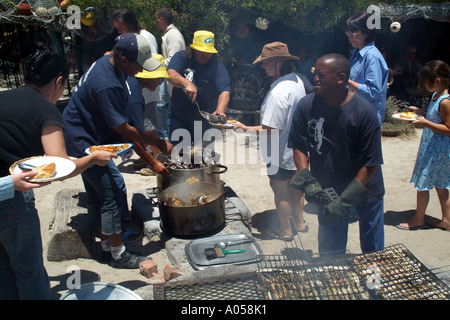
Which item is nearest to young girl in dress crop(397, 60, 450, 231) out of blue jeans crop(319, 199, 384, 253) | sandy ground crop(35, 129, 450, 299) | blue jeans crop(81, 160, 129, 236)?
sandy ground crop(35, 129, 450, 299)

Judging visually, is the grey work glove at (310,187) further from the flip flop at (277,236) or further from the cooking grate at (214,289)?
the flip flop at (277,236)

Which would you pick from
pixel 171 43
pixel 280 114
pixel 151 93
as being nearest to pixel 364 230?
pixel 280 114

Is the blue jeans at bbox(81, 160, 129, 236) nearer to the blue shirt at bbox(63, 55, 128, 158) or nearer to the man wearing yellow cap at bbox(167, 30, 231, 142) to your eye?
the blue shirt at bbox(63, 55, 128, 158)

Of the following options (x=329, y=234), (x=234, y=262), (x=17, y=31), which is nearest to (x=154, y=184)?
(x=234, y=262)

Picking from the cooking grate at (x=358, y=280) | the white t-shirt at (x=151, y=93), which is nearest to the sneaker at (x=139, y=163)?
the white t-shirt at (x=151, y=93)

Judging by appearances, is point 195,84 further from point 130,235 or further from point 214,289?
point 214,289

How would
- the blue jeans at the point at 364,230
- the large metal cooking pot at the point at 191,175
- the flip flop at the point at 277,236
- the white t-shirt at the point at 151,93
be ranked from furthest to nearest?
the white t-shirt at the point at 151,93 < the flip flop at the point at 277,236 < the large metal cooking pot at the point at 191,175 < the blue jeans at the point at 364,230

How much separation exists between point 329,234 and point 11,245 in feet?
9.09

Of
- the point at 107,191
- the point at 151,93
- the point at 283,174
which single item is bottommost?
the point at 283,174

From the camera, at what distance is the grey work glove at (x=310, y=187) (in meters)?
3.11

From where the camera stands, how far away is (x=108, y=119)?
352 cm

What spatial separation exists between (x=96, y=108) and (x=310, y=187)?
7.40 feet

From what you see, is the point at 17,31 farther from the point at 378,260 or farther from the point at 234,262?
the point at 378,260

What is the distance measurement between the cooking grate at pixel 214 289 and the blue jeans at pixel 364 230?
84 centimetres
